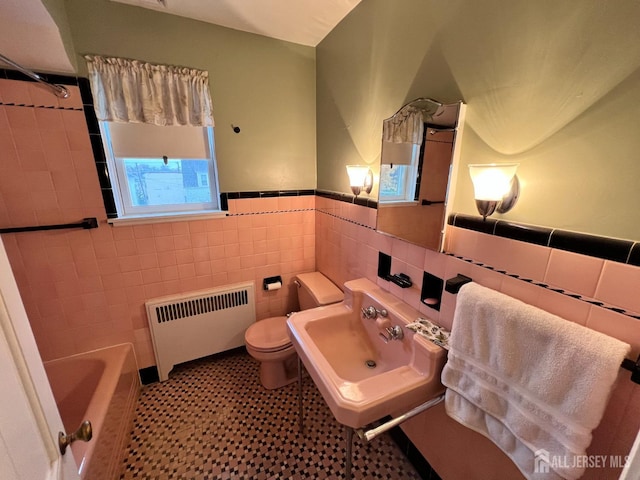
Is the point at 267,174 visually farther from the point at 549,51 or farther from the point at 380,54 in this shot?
the point at 549,51

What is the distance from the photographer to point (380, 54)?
1.31 meters

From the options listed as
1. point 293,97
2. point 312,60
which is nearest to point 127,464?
point 293,97

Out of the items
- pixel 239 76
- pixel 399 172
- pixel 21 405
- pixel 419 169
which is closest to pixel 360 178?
pixel 399 172

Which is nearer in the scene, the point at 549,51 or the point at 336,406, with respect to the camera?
the point at 549,51

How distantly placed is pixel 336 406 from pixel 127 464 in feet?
4.50

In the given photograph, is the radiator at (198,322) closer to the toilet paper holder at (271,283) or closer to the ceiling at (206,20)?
the toilet paper holder at (271,283)

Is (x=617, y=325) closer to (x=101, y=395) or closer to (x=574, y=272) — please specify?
(x=574, y=272)

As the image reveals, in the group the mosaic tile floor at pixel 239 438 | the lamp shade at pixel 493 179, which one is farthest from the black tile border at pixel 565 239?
the mosaic tile floor at pixel 239 438

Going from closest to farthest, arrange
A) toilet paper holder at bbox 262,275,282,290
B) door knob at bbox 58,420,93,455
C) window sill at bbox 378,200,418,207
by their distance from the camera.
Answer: door knob at bbox 58,420,93,455 < window sill at bbox 378,200,418,207 < toilet paper holder at bbox 262,275,282,290

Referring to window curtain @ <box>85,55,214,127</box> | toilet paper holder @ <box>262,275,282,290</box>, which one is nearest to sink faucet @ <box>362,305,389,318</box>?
toilet paper holder @ <box>262,275,282,290</box>

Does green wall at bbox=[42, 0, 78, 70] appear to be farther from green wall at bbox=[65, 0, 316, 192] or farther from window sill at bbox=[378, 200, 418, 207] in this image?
window sill at bbox=[378, 200, 418, 207]

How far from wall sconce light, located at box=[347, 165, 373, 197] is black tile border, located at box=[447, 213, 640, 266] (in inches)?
24.6

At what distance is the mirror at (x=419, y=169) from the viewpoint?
1011mm

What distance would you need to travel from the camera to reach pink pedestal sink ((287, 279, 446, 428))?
88cm
